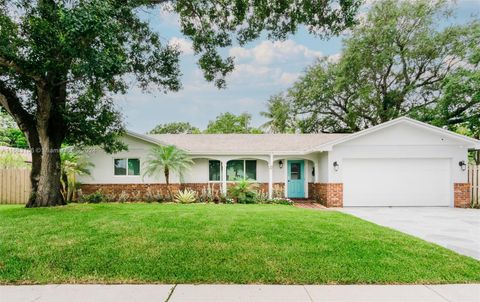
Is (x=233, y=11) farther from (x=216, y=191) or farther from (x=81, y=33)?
(x=216, y=191)

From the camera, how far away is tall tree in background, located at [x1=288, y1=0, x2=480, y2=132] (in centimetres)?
1995

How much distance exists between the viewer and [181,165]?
48.9 ft

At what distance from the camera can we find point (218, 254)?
5.23m

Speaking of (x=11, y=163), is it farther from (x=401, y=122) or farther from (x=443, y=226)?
(x=401, y=122)

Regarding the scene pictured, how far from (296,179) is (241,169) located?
3120 millimetres

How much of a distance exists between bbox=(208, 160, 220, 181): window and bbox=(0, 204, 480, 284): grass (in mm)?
9221

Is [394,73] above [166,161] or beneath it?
above

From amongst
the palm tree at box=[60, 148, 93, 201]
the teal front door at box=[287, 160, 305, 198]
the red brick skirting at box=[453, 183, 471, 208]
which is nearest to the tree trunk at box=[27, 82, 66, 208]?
the palm tree at box=[60, 148, 93, 201]

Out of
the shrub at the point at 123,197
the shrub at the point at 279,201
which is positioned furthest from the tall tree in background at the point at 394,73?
the shrub at the point at 123,197

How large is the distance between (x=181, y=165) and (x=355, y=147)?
818 centimetres

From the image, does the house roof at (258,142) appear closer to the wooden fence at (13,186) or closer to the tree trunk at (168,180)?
the tree trunk at (168,180)

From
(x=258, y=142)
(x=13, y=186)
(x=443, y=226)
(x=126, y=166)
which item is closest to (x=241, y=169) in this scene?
(x=258, y=142)

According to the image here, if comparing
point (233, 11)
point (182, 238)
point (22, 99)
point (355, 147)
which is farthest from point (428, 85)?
point (22, 99)

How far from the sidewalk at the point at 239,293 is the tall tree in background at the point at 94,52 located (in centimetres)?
346
